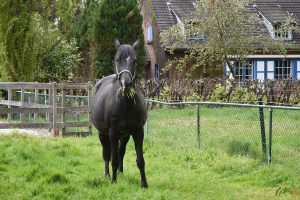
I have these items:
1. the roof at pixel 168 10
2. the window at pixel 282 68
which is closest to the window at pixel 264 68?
the window at pixel 282 68

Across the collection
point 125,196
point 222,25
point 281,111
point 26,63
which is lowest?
point 125,196

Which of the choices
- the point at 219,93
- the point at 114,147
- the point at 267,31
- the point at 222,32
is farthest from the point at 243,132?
the point at 267,31

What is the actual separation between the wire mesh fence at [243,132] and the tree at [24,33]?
1183cm

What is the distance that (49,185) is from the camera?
922cm

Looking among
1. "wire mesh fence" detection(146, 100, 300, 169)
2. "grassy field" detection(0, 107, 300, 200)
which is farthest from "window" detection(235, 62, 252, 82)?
"grassy field" detection(0, 107, 300, 200)

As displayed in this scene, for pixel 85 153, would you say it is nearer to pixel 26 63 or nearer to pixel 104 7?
pixel 26 63

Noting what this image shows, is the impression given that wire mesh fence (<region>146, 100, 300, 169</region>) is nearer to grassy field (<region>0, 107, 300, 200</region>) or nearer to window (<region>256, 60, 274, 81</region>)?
grassy field (<region>0, 107, 300, 200</region>)

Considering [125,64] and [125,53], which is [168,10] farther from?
[125,64]

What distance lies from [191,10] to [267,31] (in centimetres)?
563

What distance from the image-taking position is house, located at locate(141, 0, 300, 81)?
3991cm

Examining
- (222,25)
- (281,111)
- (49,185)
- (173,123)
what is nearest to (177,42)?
(222,25)

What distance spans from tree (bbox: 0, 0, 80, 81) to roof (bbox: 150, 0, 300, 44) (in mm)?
13956

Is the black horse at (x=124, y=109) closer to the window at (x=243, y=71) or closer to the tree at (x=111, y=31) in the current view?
the tree at (x=111, y=31)

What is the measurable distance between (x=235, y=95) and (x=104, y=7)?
40.4 feet
